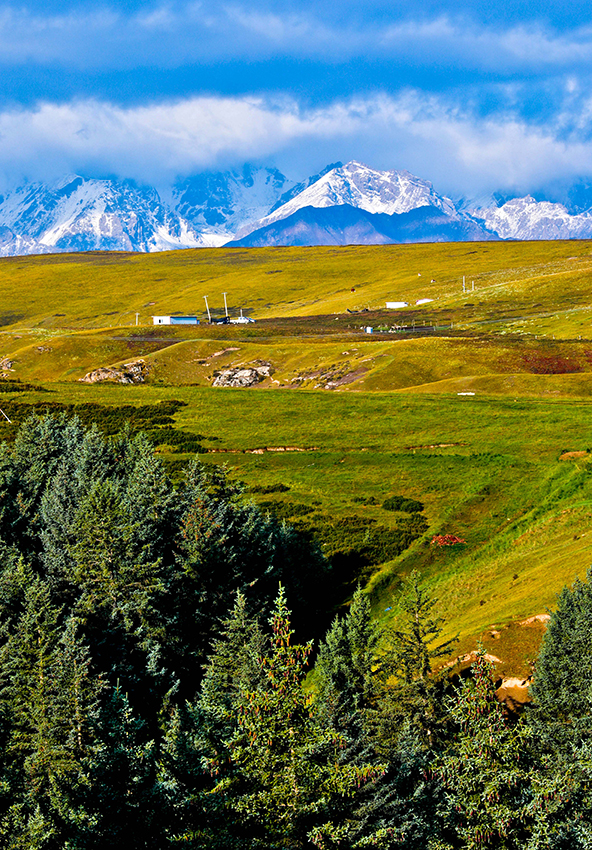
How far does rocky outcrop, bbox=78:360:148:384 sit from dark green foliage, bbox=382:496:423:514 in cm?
8465

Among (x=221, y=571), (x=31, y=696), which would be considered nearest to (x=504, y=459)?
(x=221, y=571)

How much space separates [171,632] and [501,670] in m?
18.4

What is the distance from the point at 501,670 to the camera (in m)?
33.2

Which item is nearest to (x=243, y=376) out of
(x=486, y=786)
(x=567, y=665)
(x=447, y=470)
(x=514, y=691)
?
(x=447, y=470)

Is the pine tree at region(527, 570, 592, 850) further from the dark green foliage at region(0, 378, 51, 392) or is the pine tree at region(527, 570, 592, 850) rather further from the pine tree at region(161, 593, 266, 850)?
the dark green foliage at region(0, 378, 51, 392)

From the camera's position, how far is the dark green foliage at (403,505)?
2482 inches

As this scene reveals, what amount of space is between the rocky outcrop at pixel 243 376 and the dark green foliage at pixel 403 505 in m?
73.3

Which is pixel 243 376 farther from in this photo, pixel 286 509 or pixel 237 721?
pixel 237 721

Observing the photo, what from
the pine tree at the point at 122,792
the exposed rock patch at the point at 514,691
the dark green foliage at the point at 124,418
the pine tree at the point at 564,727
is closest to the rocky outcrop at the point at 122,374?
the dark green foliage at the point at 124,418

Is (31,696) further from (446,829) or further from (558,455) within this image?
(558,455)

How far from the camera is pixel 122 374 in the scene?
14038 cm

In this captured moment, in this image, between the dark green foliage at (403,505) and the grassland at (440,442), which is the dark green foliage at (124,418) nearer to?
the grassland at (440,442)

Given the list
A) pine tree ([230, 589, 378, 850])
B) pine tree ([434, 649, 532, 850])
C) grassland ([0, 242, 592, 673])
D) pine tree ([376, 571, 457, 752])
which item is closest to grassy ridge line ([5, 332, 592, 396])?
grassland ([0, 242, 592, 673])

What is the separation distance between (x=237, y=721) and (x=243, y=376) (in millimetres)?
114859
